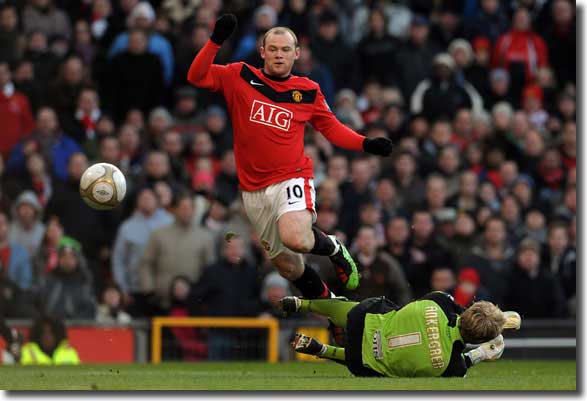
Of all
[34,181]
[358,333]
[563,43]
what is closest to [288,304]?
[358,333]

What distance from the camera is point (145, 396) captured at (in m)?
8.64

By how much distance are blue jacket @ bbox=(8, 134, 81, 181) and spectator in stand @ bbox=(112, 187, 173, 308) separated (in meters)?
1.13

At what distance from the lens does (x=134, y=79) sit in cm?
1797

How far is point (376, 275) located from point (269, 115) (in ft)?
12.5

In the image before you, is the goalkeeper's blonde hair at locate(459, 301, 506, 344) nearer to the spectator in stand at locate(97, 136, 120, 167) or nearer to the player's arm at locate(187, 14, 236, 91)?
the player's arm at locate(187, 14, 236, 91)

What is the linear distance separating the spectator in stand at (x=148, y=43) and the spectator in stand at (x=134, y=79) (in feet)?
0.06

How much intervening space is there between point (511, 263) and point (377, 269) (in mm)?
1840

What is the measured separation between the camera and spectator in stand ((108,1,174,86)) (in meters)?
17.9

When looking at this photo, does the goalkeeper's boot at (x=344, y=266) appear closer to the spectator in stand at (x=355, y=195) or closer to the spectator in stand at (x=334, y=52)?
the spectator in stand at (x=355, y=195)

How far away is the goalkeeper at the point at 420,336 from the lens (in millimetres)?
10227

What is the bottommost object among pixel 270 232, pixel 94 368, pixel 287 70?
pixel 94 368

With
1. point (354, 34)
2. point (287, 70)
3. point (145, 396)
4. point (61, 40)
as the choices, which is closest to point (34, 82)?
point (61, 40)

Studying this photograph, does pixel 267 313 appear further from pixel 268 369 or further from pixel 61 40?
pixel 61 40

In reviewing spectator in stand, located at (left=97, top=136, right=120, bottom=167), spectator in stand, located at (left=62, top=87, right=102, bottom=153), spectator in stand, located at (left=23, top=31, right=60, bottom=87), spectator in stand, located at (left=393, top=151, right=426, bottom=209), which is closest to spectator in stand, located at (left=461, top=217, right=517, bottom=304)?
spectator in stand, located at (left=393, top=151, right=426, bottom=209)
